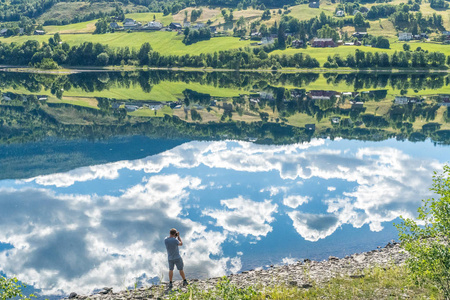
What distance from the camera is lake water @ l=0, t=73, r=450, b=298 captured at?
32.9 meters

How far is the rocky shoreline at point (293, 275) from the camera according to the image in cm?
2533

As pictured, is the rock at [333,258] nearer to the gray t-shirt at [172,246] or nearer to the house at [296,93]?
the gray t-shirt at [172,246]

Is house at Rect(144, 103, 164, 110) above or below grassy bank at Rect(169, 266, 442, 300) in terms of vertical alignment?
below

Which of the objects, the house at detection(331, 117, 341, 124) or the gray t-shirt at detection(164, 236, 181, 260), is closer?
the gray t-shirt at detection(164, 236, 181, 260)

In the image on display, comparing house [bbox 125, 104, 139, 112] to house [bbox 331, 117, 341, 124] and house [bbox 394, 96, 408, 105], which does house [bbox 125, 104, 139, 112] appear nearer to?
house [bbox 331, 117, 341, 124]

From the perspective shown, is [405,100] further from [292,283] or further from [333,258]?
[292,283]

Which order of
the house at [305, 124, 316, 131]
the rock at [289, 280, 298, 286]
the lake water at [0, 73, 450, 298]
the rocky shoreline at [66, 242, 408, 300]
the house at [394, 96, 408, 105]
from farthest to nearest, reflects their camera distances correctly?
the house at [394, 96, 408, 105]
the house at [305, 124, 316, 131]
the lake water at [0, 73, 450, 298]
the rocky shoreline at [66, 242, 408, 300]
the rock at [289, 280, 298, 286]

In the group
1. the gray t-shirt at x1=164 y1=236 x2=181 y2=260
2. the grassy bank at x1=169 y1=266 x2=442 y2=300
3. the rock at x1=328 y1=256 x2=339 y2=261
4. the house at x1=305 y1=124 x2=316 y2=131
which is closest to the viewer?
the grassy bank at x1=169 y1=266 x2=442 y2=300

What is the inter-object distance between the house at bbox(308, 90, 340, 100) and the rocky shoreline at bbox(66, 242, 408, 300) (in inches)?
3516

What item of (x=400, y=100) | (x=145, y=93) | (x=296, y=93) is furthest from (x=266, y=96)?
(x=145, y=93)

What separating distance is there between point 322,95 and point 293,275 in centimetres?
9960

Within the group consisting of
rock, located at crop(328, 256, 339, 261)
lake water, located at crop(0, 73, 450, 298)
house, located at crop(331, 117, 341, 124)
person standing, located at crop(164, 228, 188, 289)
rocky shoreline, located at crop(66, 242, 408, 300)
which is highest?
person standing, located at crop(164, 228, 188, 289)

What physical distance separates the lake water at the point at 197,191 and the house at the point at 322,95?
21452 millimetres

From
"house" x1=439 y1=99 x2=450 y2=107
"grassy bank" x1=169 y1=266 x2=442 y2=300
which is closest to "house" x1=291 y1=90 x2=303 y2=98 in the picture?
"house" x1=439 y1=99 x2=450 y2=107
